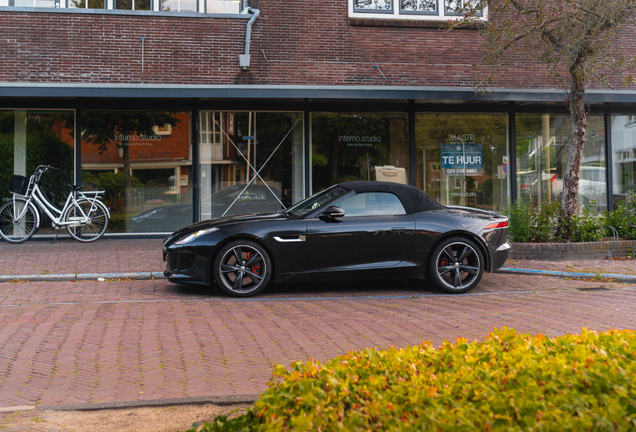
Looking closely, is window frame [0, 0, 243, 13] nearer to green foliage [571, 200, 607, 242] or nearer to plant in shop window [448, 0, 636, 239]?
plant in shop window [448, 0, 636, 239]

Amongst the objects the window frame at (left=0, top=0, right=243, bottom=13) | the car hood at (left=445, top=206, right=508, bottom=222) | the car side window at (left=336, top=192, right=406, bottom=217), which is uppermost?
the window frame at (left=0, top=0, right=243, bottom=13)

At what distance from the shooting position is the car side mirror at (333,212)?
7.91m

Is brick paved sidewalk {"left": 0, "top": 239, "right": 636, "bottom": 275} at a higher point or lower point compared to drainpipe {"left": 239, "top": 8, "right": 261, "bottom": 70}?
lower

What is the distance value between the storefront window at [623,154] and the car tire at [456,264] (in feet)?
31.5

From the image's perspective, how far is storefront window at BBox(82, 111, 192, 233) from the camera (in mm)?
13734

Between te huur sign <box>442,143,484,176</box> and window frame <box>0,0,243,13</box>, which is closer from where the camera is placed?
window frame <box>0,0,243,13</box>

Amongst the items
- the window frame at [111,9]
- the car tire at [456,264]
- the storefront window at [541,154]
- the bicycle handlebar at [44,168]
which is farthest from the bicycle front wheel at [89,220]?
the storefront window at [541,154]

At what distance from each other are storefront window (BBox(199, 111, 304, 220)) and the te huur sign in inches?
147

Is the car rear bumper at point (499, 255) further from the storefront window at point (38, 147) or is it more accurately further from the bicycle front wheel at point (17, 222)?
the storefront window at point (38, 147)

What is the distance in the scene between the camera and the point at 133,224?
1395cm

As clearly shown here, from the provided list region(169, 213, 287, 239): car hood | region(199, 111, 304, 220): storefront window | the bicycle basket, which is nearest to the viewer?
region(169, 213, 287, 239): car hood

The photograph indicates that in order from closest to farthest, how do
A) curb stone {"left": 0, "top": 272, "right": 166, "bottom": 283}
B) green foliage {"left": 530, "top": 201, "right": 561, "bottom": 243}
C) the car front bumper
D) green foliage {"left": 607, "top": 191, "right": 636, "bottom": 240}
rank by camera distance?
1. the car front bumper
2. curb stone {"left": 0, "top": 272, "right": 166, "bottom": 283}
3. green foliage {"left": 530, "top": 201, "right": 561, "bottom": 243}
4. green foliage {"left": 607, "top": 191, "right": 636, "bottom": 240}

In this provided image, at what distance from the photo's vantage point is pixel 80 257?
35.9 feet

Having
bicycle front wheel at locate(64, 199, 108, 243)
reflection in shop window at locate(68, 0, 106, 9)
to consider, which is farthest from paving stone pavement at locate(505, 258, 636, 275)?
reflection in shop window at locate(68, 0, 106, 9)
